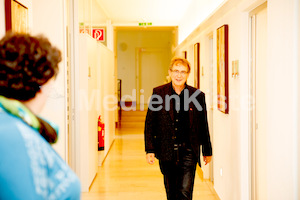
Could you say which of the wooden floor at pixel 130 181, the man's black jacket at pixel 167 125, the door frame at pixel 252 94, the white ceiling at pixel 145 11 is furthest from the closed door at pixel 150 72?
the man's black jacket at pixel 167 125

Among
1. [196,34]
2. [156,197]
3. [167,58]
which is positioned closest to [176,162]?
[156,197]

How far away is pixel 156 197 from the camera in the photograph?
4.31m

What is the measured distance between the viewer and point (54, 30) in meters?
3.36

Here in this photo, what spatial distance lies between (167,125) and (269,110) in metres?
0.82

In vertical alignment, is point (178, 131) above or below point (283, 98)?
below

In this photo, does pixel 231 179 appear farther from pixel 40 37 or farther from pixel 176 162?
pixel 40 37

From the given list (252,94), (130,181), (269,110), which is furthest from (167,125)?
(130,181)

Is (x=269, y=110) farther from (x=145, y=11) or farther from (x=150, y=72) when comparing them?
(x=150, y=72)

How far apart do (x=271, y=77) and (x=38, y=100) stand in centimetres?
175

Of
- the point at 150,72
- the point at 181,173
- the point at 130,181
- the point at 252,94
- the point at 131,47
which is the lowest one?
the point at 130,181

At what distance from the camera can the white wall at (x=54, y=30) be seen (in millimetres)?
3344

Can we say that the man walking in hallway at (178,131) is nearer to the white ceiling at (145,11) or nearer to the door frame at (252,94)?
the door frame at (252,94)

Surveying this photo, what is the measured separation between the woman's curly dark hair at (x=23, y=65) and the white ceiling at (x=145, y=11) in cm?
593

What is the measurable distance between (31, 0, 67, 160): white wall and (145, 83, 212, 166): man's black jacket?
991 mm
